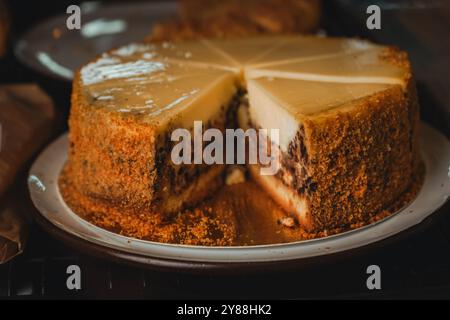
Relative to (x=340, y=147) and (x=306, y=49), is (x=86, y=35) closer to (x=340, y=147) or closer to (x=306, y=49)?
(x=306, y=49)

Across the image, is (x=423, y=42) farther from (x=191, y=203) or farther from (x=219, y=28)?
(x=191, y=203)

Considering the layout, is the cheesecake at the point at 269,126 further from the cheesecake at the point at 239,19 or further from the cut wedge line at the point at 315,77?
the cheesecake at the point at 239,19

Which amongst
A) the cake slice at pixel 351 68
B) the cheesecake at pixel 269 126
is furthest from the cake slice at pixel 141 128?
the cake slice at pixel 351 68

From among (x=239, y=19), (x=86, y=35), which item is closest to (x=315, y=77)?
(x=239, y=19)

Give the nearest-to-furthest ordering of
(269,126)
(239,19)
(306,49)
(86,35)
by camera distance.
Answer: (269,126) < (306,49) < (239,19) < (86,35)

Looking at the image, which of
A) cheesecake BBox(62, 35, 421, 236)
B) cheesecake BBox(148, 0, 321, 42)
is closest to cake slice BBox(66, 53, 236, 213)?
cheesecake BBox(62, 35, 421, 236)

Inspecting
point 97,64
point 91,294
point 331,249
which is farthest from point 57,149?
point 331,249
